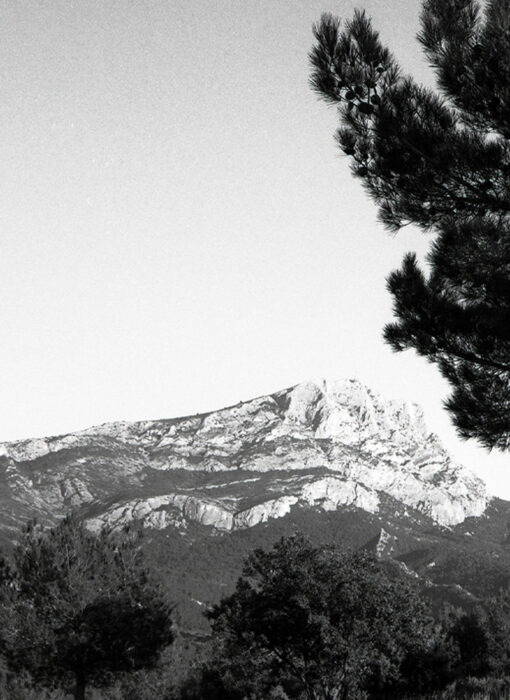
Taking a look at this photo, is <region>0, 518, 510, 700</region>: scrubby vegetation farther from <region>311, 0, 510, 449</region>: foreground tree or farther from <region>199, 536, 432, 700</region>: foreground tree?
<region>311, 0, 510, 449</region>: foreground tree

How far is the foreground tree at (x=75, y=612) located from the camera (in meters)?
31.0

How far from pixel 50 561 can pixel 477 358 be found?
27.2 meters

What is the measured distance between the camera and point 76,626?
31766 mm

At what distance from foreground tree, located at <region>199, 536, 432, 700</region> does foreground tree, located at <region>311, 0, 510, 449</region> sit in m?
20.7

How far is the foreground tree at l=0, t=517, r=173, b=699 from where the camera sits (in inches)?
1220

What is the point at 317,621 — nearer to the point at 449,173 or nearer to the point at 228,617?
the point at 228,617

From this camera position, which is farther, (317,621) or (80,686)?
(80,686)

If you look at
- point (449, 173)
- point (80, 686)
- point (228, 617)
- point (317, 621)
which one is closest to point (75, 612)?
point (80, 686)

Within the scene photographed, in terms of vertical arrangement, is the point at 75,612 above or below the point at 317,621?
above

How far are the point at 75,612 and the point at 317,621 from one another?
11695 mm

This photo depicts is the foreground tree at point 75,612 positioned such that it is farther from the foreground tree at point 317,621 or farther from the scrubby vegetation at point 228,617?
the foreground tree at point 317,621

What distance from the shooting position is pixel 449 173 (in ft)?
36.3

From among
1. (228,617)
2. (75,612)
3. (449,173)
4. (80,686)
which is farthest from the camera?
(228,617)

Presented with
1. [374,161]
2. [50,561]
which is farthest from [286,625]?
[374,161]
